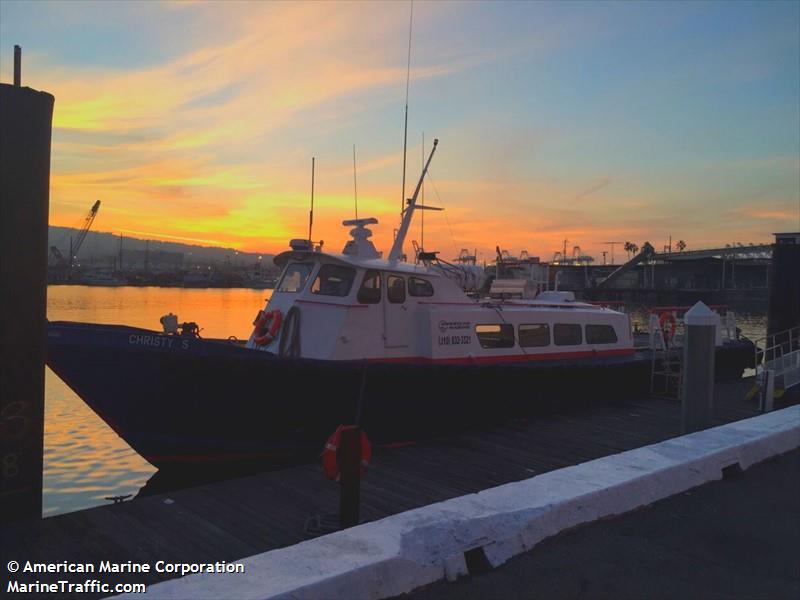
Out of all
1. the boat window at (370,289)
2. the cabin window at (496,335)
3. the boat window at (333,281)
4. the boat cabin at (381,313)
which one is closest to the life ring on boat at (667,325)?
the boat cabin at (381,313)

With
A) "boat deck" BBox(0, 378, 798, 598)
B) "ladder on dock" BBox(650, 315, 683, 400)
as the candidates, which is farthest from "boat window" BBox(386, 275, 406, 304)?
"ladder on dock" BBox(650, 315, 683, 400)

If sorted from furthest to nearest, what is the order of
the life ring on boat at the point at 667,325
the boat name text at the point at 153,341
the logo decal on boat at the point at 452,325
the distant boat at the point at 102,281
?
the distant boat at the point at 102,281 < the life ring on boat at the point at 667,325 < the logo decal on boat at the point at 452,325 < the boat name text at the point at 153,341

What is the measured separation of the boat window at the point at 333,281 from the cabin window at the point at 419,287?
104 centimetres

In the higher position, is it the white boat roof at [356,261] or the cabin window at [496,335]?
the white boat roof at [356,261]

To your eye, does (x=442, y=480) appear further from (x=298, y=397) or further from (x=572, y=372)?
(x=572, y=372)

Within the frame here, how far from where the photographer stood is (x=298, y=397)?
346 inches

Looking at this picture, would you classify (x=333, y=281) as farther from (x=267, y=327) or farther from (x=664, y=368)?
(x=664, y=368)

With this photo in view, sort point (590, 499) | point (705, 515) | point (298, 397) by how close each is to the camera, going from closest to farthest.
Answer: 1. point (590, 499)
2. point (705, 515)
3. point (298, 397)

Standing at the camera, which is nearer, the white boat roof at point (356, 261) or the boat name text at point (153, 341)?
the boat name text at point (153, 341)

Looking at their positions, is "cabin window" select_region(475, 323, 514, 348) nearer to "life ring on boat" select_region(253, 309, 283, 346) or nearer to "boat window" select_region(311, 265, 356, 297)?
"boat window" select_region(311, 265, 356, 297)

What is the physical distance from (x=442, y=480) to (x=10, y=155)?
5.76 metres

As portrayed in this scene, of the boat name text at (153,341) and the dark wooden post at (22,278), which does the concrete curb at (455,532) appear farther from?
the boat name text at (153,341)

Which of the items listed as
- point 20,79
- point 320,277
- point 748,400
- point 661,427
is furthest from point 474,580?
point 748,400

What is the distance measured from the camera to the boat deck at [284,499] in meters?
5.84
